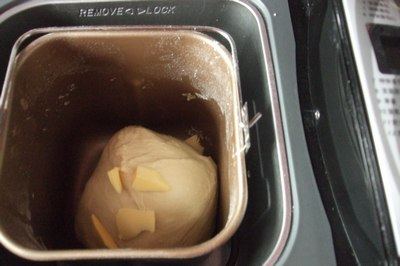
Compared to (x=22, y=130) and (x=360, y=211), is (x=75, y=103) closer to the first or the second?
(x=22, y=130)

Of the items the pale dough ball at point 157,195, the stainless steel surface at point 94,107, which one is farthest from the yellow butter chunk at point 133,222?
the stainless steel surface at point 94,107

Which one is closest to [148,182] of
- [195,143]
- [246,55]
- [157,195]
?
[157,195]

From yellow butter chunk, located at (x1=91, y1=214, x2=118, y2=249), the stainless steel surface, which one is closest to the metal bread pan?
the stainless steel surface

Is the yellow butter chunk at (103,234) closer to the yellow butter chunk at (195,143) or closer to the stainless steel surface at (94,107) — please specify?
the stainless steel surface at (94,107)

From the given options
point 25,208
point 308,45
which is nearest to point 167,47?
point 308,45

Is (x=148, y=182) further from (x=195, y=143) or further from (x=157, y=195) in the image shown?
(x=195, y=143)

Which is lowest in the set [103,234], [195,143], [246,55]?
[103,234]
